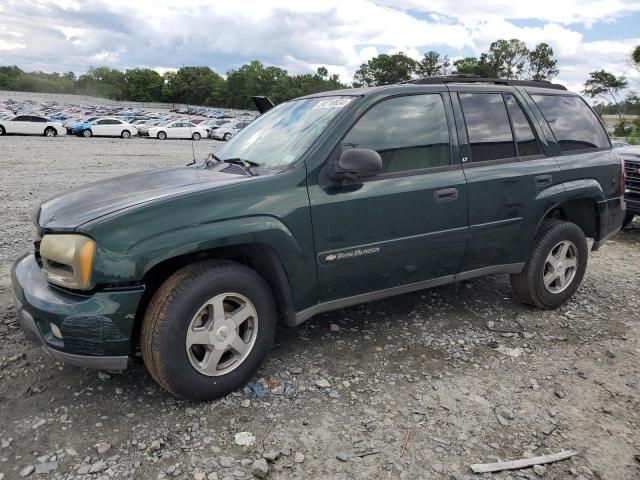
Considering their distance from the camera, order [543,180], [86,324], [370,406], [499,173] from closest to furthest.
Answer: [86,324] → [370,406] → [499,173] → [543,180]

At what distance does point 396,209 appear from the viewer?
11.3ft

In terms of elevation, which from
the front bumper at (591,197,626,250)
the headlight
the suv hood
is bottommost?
the front bumper at (591,197,626,250)

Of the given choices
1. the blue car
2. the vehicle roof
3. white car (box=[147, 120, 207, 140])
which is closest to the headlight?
the vehicle roof

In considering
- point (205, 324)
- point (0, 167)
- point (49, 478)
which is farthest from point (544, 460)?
point (0, 167)

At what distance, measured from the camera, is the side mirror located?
3096 mm

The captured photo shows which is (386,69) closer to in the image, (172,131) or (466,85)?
(172,131)

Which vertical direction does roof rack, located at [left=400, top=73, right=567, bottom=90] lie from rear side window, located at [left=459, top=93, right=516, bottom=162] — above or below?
above

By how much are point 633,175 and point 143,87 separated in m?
130

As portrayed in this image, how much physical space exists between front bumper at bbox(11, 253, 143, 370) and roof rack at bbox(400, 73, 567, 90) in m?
2.57

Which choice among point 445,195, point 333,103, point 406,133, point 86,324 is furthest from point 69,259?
point 445,195

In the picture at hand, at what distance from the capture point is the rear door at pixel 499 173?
3830 mm

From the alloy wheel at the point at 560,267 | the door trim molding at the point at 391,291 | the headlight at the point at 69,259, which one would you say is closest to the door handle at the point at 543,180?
the alloy wheel at the point at 560,267

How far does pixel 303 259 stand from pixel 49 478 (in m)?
1.69

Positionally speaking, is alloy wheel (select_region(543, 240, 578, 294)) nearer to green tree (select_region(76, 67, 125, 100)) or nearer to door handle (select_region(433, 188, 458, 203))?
door handle (select_region(433, 188, 458, 203))
